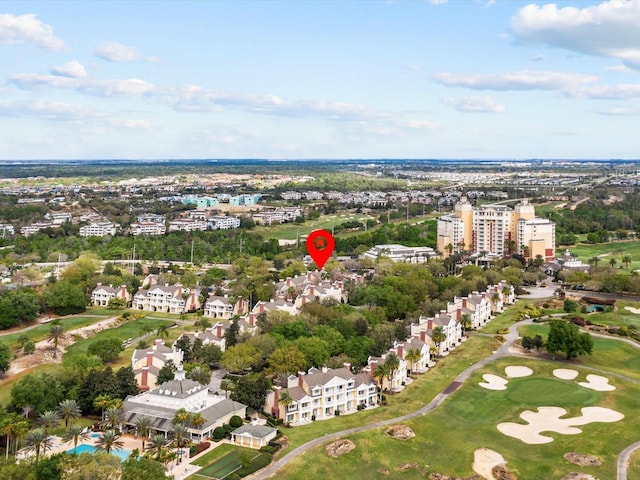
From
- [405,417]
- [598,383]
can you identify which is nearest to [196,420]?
[405,417]

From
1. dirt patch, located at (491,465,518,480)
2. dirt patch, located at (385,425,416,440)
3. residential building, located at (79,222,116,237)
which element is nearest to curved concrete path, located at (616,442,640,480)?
dirt patch, located at (491,465,518,480)

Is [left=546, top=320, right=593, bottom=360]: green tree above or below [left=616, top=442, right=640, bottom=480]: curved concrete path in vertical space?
above

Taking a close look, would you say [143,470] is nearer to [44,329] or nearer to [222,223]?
[44,329]

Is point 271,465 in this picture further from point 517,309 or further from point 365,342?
point 517,309

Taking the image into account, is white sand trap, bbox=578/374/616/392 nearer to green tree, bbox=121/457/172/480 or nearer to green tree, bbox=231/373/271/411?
green tree, bbox=231/373/271/411

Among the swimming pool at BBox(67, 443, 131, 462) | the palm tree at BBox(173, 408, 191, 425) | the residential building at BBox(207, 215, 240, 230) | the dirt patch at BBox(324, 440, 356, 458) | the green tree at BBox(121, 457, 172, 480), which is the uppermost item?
the residential building at BBox(207, 215, 240, 230)

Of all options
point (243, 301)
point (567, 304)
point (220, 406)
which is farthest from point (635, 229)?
point (220, 406)

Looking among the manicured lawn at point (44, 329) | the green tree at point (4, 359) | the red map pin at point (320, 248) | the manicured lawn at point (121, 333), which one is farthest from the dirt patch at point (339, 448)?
the red map pin at point (320, 248)
